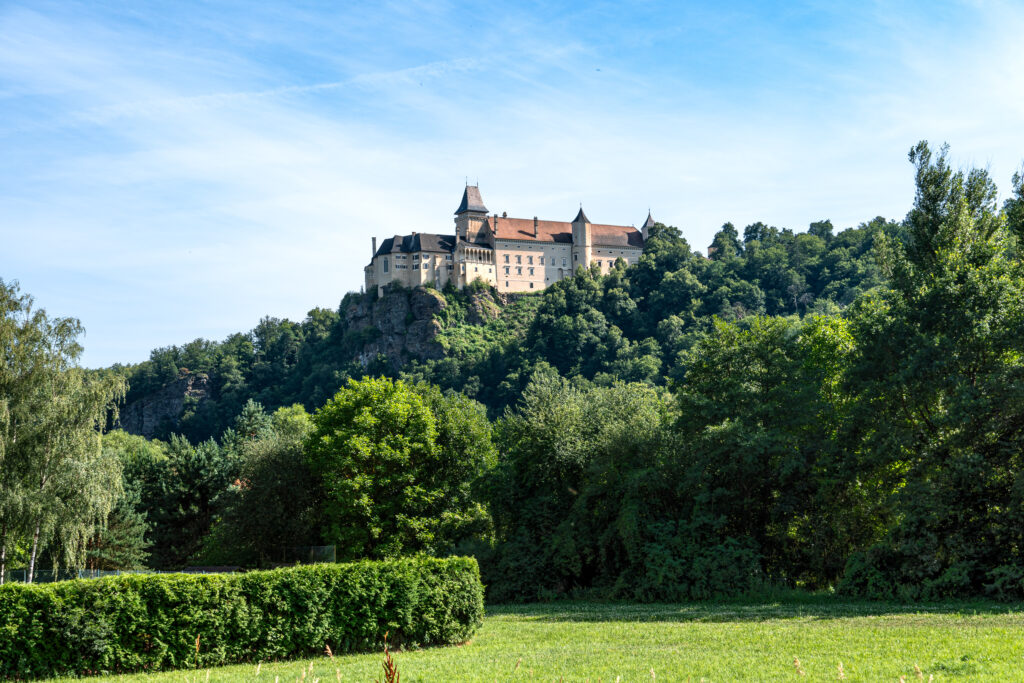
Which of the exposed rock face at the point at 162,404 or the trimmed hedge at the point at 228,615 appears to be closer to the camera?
the trimmed hedge at the point at 228,615

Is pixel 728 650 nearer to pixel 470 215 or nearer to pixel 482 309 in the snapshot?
pixel 482 309

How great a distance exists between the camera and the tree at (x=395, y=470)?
35.6 metres

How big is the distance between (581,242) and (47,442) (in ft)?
405

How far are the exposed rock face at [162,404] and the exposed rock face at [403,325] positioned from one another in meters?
34.0

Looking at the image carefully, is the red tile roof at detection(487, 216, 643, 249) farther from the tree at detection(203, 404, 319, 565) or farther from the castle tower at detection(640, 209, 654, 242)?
the tree at detection(203, 404, 319, 565)

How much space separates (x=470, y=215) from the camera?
147625 millimetres

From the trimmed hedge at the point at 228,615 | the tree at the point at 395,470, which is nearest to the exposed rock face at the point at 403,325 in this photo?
the tree at the point at 395,470

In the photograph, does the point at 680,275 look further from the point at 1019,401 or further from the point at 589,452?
the point at 1019,401

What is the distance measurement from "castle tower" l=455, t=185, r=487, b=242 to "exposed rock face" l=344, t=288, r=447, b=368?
54.1 ft

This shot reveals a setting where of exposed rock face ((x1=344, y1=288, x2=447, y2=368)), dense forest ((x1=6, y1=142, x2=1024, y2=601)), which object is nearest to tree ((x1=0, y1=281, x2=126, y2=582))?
dense forest ((x1=6, y1=142, x2=1024, y2=601))

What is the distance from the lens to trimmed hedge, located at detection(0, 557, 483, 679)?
17.7m

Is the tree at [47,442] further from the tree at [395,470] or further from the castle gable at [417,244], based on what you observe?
the castle gable at [417,244]

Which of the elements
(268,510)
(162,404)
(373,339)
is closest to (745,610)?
(268,510)

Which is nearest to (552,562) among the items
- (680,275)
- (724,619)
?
(724,619)
